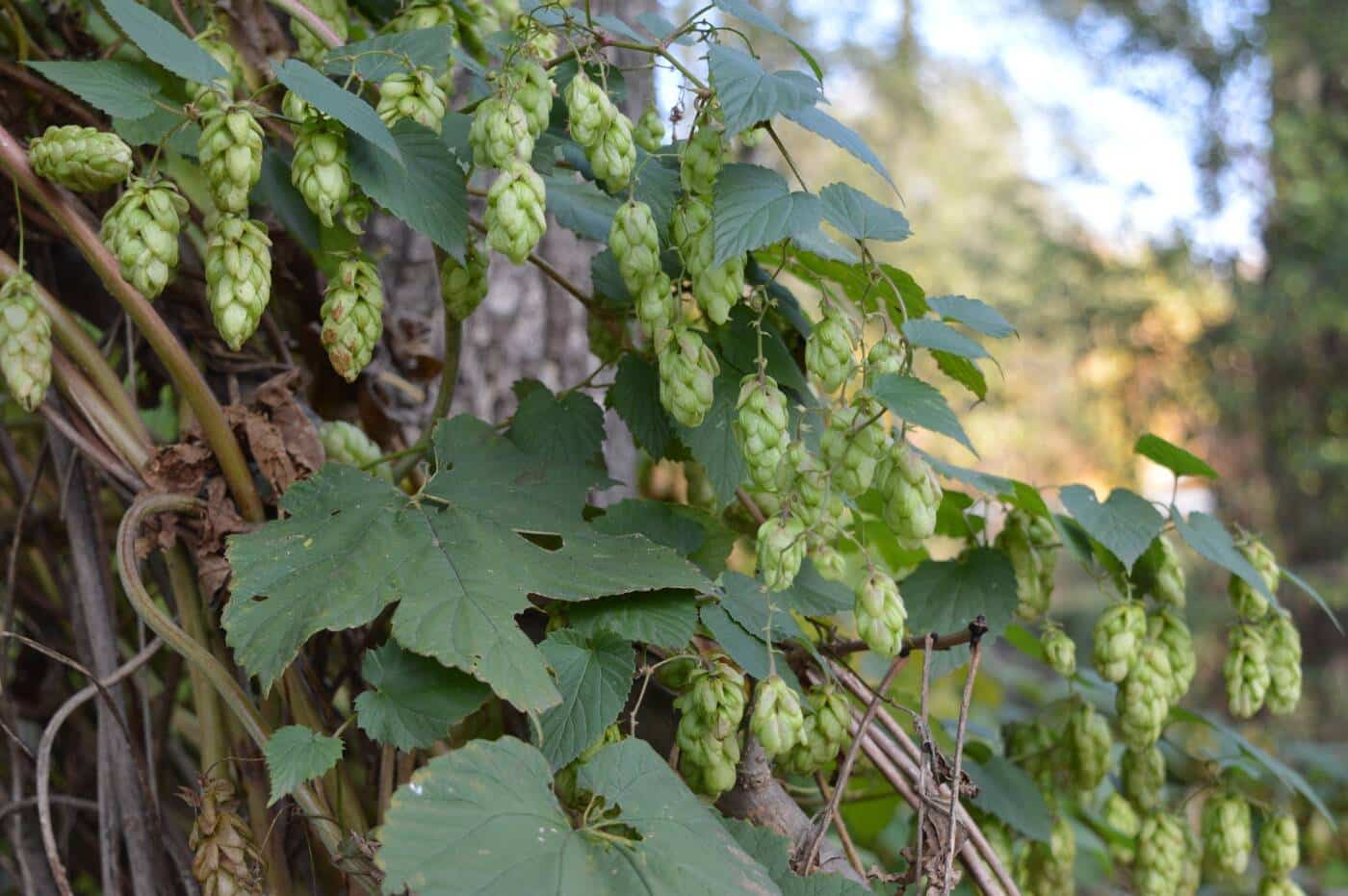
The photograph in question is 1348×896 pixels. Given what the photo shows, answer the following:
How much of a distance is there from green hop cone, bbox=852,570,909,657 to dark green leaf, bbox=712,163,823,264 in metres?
0.27

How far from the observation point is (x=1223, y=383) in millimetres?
5531

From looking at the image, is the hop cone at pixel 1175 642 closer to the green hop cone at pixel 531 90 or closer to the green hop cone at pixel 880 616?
the green hop cone at pixel 880 616

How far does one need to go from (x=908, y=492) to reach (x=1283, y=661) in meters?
0.63

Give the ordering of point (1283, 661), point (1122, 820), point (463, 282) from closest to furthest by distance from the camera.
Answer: point (463, 282) < point (1283, 661) < point (1122, 820)

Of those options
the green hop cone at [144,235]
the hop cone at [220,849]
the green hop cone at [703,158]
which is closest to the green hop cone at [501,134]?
the green hop cone at [703,158]

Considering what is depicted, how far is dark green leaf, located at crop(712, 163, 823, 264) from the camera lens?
0.77 m

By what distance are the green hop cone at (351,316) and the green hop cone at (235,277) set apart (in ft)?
0.18

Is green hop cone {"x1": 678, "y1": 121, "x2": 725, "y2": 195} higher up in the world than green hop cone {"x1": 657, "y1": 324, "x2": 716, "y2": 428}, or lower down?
higher up

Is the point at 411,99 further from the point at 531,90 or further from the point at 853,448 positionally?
the point at 853,448

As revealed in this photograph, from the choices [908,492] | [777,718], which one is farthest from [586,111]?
[777,718]

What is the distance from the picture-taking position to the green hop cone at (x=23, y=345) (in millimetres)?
816

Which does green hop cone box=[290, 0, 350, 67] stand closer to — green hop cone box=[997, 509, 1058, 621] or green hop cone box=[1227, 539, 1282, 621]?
green hop cone box=[997, 509, 1058, 621]

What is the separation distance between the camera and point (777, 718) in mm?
811

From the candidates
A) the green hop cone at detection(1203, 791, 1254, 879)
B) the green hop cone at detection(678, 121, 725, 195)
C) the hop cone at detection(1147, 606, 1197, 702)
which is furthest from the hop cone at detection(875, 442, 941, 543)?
the green hop cone at detection(1203, 791, 1254, 879)
